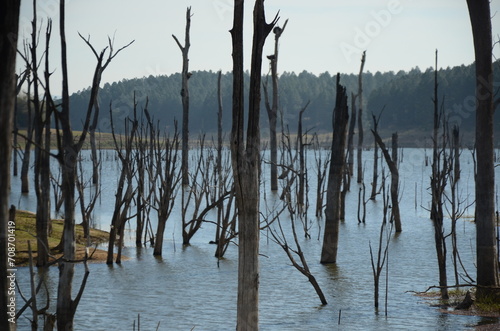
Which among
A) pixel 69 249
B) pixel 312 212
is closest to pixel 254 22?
pixel 69 249

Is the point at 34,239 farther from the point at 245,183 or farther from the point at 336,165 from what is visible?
the point at 245,183

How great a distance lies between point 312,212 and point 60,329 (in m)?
17.9

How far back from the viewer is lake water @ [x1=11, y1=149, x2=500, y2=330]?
7.66 m

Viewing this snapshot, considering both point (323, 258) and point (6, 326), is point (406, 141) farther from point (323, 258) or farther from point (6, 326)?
point (6, 326)

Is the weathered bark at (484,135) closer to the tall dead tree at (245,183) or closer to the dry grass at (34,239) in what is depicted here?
the tall dead tree at (245,183)

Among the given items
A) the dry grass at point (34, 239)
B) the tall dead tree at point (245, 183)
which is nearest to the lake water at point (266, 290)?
the dry grass at point (34, 239)

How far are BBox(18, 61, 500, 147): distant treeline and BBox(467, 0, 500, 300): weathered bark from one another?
42692mm

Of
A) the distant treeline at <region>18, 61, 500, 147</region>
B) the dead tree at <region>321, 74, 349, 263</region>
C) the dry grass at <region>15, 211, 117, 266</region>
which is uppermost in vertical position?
the distant treeline at <region>18, 61, 500, 147</region>

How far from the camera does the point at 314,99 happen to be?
127875 mm

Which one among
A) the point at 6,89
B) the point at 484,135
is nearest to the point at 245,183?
the point at 6,89

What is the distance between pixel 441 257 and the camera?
8.05 m

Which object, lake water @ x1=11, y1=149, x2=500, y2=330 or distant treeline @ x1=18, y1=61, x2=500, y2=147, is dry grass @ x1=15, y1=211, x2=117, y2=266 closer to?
lake water @ x1=11, y1=149, x2=500, y2=330

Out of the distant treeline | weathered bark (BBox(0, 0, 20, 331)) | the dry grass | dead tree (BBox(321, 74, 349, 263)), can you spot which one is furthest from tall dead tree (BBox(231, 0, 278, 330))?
the distant treeline

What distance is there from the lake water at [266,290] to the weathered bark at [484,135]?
81 cm
